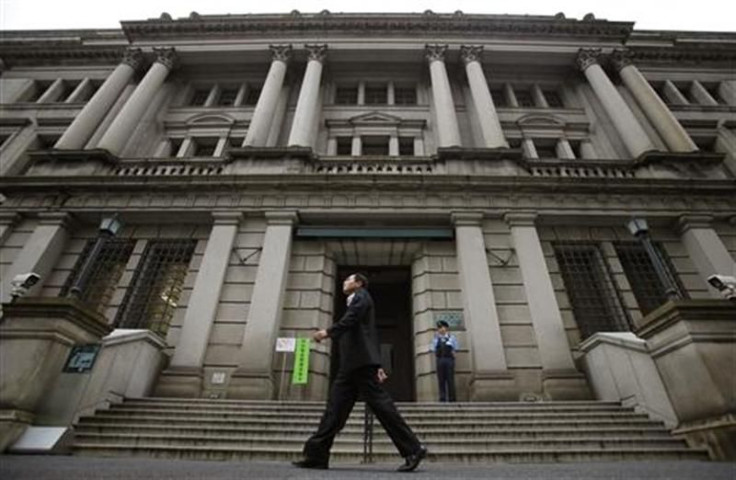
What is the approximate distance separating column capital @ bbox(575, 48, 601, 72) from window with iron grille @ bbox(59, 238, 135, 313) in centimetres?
2003

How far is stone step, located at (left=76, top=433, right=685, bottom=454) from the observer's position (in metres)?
5.20

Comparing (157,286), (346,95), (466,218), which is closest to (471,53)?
(346,95)

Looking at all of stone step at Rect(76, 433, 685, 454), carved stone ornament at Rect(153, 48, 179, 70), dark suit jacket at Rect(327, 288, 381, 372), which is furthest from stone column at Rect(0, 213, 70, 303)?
dark suit jacket at Rect(327, 288, 381, 372)

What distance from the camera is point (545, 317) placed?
9180 mm

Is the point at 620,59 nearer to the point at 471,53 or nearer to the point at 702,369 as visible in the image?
the point at 471,53

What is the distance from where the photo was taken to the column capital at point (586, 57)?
16656 millimetres

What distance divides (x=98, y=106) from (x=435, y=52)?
48.9 feet

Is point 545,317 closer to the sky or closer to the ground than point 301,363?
closer to the sky

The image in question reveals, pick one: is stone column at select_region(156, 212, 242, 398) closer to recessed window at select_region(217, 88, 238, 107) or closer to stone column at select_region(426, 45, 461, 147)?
stone column at select_region(426, 45, 461, 147)

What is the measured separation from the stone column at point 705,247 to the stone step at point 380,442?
7.32m

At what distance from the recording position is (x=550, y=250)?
1088cm

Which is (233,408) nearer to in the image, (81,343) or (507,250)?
(81,343)

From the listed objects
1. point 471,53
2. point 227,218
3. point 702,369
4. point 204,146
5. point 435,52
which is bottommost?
point 702,369

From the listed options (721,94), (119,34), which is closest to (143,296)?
(119,34)
